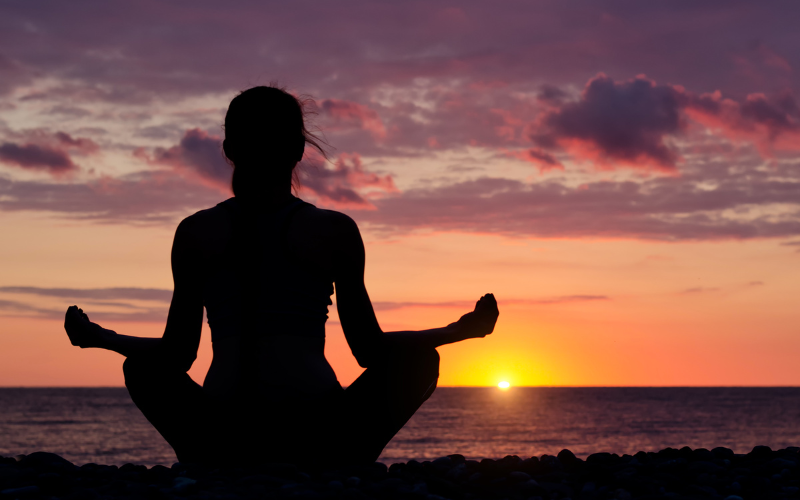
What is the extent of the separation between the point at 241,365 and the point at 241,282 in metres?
0.44

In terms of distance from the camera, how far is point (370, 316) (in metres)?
4.04

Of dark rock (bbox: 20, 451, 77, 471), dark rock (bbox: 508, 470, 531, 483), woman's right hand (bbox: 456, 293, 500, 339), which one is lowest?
dark rock (bbox: 20, 451, 77, 471)

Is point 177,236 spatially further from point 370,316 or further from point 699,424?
point 699,424

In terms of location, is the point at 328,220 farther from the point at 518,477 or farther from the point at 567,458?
the point at 567,458

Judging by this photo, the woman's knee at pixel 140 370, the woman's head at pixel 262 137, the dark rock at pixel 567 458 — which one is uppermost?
the woman's head at pixel 262 137

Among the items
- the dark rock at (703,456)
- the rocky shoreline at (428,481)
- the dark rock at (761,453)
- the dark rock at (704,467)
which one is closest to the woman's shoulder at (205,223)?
the rocky shoreline at (428,481)

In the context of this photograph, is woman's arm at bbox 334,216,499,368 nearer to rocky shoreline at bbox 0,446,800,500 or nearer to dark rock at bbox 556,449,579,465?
rocky shoreline at bbox 0,446,800,500

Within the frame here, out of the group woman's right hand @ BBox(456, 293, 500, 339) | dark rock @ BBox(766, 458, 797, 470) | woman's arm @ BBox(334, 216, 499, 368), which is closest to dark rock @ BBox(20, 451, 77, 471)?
woman's arm @ BBox(334, 216, 499, 368)

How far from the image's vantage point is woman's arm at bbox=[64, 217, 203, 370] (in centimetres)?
390

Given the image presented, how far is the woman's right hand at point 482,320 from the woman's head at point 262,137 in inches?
50.5

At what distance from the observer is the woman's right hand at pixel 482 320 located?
13.2ft

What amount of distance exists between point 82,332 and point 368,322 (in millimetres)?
1636

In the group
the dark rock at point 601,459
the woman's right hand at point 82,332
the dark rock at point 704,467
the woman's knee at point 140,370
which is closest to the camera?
→ the woman's knee at point 140,370

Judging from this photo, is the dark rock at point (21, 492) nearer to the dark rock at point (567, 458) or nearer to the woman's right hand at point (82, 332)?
the woman's right hand at point (82, 332)
